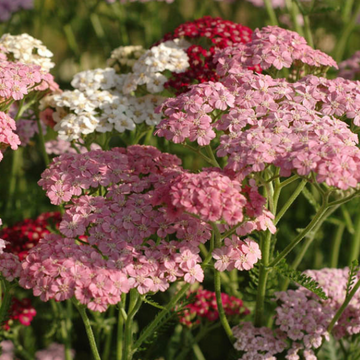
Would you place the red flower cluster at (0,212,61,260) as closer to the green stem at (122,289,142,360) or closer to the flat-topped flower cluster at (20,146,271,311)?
the flat-topped flower cluster at (20,146,271,311)

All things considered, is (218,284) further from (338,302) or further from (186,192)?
(338,302)

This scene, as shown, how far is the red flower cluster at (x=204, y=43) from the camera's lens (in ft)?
10.9

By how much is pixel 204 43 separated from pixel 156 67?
46 centimetres

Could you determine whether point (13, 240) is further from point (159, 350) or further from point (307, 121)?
point (307, 121)

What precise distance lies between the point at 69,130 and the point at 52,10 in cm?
279


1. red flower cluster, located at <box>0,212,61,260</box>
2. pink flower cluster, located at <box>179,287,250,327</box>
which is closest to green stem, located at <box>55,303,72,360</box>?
red flower cluster, located at <box>0,212,61,260</box>

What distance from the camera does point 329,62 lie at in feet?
10.2

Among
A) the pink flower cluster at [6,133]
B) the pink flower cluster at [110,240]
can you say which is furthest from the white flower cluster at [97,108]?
the pink flower cluster at [6,133]

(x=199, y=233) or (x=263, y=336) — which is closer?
(x=199, y=233)

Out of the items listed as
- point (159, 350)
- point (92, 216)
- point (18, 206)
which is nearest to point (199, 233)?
point (92, 216)

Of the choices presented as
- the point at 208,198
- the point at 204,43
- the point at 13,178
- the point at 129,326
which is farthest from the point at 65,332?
the point at 204,43

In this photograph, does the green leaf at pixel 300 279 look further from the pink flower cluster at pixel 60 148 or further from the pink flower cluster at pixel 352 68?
the pink flower cluster at pixel 352 68

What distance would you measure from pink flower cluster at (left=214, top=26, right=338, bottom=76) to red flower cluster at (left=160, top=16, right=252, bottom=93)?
175mm

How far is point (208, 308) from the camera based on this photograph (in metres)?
3.34
